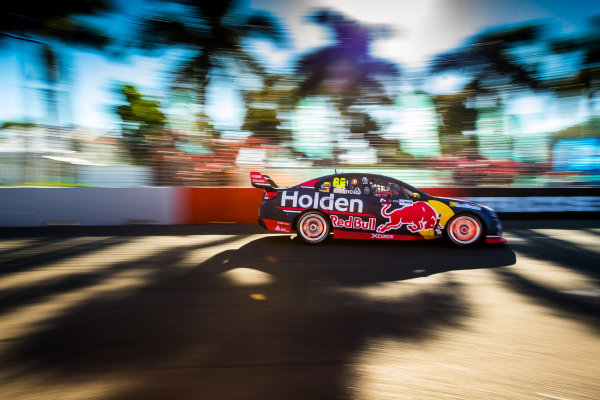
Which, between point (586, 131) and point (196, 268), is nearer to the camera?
point (196, 268)

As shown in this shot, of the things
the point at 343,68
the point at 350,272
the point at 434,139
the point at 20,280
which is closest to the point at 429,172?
the point at 434,139

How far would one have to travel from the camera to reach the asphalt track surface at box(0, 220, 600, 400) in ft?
6.57

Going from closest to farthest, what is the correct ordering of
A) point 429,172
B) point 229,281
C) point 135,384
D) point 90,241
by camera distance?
point 135,384, point 229,281, point 90,241, point 429,172

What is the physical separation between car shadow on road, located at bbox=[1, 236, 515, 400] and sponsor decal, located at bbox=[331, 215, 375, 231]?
1247 millimetres

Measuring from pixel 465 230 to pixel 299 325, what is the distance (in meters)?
4.06

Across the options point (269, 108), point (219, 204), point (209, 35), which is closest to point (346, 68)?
point (269, 108)

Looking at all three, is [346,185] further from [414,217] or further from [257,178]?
[257,178]

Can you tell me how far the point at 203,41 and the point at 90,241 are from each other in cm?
814

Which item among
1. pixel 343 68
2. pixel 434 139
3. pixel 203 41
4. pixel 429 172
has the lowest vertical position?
pixel 429 172

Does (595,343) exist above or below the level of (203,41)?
below

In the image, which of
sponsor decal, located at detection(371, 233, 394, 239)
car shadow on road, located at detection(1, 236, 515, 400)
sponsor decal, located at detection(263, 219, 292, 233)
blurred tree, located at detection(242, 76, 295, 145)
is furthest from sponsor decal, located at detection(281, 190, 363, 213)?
blurred tree, located at detection(242, 76, 295, 145)

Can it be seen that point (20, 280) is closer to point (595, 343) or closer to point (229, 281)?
point (229, 281)

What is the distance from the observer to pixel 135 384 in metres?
1.97

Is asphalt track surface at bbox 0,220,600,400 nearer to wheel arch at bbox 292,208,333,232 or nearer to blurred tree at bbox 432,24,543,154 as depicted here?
wheel arch at bbox 292,208,333,232
